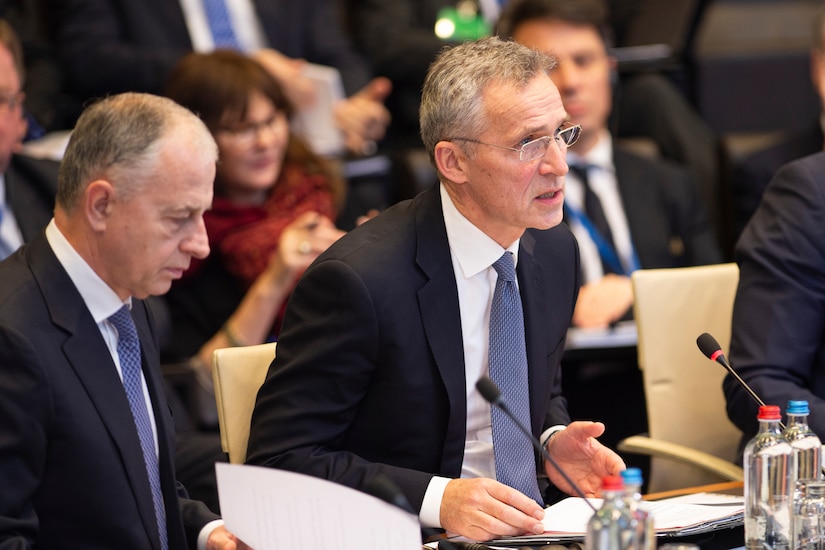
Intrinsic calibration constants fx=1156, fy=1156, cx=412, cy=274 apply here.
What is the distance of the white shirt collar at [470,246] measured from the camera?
2158 millimetres

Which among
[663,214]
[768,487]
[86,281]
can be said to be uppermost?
[663,214]

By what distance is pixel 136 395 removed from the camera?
6.77ft

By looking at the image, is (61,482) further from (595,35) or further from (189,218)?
(595,35)

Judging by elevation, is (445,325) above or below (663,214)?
below

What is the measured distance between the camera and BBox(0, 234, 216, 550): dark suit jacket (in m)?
1.80

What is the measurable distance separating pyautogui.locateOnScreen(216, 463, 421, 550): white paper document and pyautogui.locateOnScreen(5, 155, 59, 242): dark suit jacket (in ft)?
5.89

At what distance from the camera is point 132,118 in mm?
2043

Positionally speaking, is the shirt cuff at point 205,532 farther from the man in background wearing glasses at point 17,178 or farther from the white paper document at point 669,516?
the man in background wearing glasses at point 17,178

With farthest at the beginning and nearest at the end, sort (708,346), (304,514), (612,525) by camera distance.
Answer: (708,346)
(304,514)
(612,525)

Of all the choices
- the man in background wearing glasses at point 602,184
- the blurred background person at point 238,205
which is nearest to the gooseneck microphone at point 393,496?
the blurred background person at point 238,205

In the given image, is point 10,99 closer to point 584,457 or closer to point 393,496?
point 584,457

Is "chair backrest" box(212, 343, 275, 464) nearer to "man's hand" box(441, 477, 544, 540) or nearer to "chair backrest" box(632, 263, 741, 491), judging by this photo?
"man's hand" box(441, 477, 544, 540)

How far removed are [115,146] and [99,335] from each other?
0.33 metres

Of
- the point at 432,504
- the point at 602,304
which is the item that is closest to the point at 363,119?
the point at 602,304
